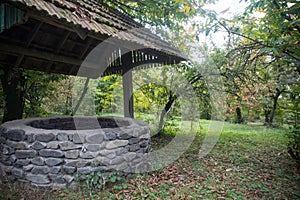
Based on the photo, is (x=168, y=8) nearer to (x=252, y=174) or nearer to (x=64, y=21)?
(x=64, y=21)

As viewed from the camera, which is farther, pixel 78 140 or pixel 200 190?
pixel 200 190

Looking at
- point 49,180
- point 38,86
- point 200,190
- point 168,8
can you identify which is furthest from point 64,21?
point 38,86

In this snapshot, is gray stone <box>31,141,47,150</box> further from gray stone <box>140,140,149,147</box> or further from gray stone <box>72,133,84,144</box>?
gray stone <box>140,140,149,147</box>

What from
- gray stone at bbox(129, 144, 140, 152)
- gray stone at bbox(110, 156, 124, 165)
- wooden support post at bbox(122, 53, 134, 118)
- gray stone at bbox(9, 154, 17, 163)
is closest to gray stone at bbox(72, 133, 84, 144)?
gray stone at bbox(110, 156, 124, 165)

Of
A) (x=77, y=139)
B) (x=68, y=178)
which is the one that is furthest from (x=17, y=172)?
(x=77, y=139)

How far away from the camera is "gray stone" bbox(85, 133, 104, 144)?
9.29 ft

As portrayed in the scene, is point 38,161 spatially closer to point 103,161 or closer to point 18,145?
point 18,145

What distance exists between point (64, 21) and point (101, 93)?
831cm

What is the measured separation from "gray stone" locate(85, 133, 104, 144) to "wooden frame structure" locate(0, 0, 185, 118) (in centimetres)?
132

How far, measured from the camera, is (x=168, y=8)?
529 cm

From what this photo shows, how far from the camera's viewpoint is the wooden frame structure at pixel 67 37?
1904mm

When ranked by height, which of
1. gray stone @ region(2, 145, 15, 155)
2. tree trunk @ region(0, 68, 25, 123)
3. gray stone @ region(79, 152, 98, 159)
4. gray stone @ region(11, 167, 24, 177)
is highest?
tree trunk @ region(0, 68, 25, 123)

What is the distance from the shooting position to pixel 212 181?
3.44m

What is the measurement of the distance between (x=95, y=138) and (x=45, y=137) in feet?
2.23
